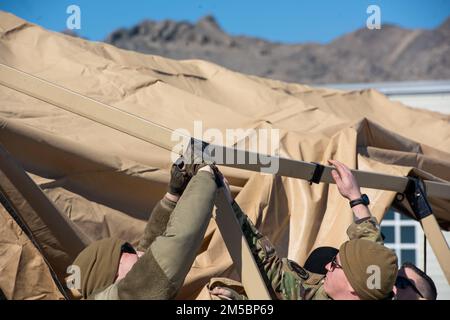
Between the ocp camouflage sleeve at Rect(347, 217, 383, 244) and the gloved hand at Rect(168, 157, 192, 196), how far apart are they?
600mm

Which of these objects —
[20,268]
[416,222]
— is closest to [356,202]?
[20,268]

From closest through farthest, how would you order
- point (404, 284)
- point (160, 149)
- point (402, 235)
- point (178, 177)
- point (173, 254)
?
point (173, 254) → point (178, 177) → point (404, 284) → point (160, 149) → point (402, 235)

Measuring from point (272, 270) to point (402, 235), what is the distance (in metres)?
6.63

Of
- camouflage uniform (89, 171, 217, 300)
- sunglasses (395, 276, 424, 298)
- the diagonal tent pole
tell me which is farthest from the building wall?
camouflage uniform (89, 171, 217, 300)

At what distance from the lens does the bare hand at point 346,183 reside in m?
2.72

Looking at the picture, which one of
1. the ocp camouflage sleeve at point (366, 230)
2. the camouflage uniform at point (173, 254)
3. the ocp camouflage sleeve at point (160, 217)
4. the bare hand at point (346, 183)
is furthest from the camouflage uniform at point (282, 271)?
the camouflage uniform at point (173, 254)

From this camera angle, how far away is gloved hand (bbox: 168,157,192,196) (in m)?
2.50

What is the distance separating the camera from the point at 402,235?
902 centimetres

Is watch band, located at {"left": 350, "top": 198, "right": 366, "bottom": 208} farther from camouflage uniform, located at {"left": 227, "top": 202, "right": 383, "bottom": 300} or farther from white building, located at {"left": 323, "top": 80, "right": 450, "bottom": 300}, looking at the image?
white building, located at {"left": 323, "top": 80, "right": 450, "bottom": 300}

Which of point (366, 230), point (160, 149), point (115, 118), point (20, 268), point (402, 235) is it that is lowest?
point (20, 268)

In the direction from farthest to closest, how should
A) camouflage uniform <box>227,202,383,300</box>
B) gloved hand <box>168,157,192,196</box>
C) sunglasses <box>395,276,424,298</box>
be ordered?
sunglasses <box>395,276,424,298</box>, camouflage uniform <box>227,202,383,300</box>, gloved hand <box>168,157,192,196</box>

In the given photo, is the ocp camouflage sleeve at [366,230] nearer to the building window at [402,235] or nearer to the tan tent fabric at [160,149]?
the tan tent fabric at [160,149]

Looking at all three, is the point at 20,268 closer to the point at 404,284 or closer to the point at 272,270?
the point at 272,270

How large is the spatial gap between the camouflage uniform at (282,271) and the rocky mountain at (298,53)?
3690 centimetres
